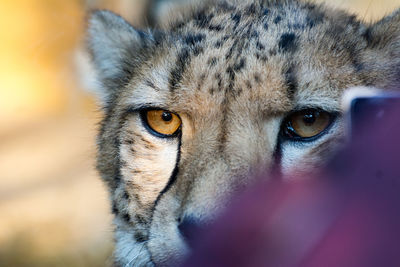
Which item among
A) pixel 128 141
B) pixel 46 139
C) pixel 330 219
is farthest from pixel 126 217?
pixel 46 139

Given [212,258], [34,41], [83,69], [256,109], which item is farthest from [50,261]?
[212,258]

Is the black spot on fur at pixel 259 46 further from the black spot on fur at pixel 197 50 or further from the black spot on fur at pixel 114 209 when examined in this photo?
the black spot on fur at pixel 114 209

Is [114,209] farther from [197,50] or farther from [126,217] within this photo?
[197,50]

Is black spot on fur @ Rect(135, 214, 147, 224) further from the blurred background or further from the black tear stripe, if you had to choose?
the blurred background

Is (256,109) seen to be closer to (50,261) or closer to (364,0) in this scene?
(364,0)

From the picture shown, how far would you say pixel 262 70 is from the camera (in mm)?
1123

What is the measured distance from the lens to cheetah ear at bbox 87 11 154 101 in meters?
1.45

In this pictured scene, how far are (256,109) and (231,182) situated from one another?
0.17m

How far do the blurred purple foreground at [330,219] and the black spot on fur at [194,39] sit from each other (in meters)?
0.67

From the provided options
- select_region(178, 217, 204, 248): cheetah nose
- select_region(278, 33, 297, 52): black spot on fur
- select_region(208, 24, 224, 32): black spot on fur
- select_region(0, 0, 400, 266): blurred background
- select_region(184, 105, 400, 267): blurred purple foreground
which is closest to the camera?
select_region(184, 105, 400, 267): blurred purple foreground

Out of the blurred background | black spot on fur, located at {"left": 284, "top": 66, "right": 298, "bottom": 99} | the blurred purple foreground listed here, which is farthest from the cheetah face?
the blurred background

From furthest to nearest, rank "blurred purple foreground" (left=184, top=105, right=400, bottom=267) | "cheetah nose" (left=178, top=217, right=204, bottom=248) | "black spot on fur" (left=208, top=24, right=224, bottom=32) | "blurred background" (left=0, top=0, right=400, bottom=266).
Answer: "blurred background" (left=0, top=0, right=400, bottom=266), "black spot on fur" (left=208, top=24, right=224, bottom=32), "cheetah nose" (left=178, top=217, right=204, bottom=248), "blurred purple foreground" (left=184, top=105, right=400, bottom=267)

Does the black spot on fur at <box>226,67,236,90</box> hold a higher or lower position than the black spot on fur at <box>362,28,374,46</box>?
lower

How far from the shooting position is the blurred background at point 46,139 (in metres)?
2.88
